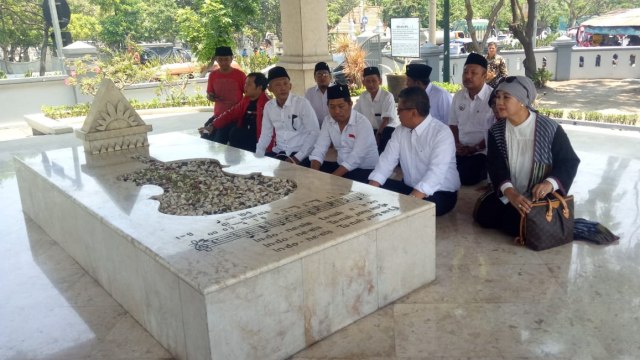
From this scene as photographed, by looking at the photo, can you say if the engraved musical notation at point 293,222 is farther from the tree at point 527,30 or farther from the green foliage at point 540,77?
the green foliage at point 540,77

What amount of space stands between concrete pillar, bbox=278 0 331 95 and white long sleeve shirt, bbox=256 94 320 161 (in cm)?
218

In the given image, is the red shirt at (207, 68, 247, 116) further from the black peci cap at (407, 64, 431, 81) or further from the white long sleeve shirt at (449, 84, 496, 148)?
the white long sleeve shirt at (449, 84, 496, 148)

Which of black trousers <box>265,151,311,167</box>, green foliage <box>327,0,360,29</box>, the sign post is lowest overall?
black trousers <box>265,151,311,167</box>

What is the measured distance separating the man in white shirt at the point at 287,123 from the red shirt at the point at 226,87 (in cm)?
184

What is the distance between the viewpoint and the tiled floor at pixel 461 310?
2.67m

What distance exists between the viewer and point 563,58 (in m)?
16.3

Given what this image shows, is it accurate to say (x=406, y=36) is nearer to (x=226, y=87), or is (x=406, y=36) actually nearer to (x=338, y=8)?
(x=226, y=87)

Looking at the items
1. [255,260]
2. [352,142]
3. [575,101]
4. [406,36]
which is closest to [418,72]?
[352,142]

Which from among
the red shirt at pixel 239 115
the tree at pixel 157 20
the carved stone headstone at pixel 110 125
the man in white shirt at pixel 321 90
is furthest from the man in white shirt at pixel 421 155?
the tree at pixel 157 20

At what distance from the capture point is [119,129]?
5.58 m

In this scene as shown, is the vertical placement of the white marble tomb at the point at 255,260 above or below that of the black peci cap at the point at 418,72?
below

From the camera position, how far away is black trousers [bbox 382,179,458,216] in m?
4.20

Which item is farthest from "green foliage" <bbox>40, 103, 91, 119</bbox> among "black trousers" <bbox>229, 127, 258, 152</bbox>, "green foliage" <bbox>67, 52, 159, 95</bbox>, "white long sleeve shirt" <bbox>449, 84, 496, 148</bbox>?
"white long sleeve shirt" <bbox>449, 84, 496, 148</bbox>

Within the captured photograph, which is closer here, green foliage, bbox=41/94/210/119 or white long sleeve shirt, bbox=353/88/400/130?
white long sleeve shirt, bbox=353/88/400/130
